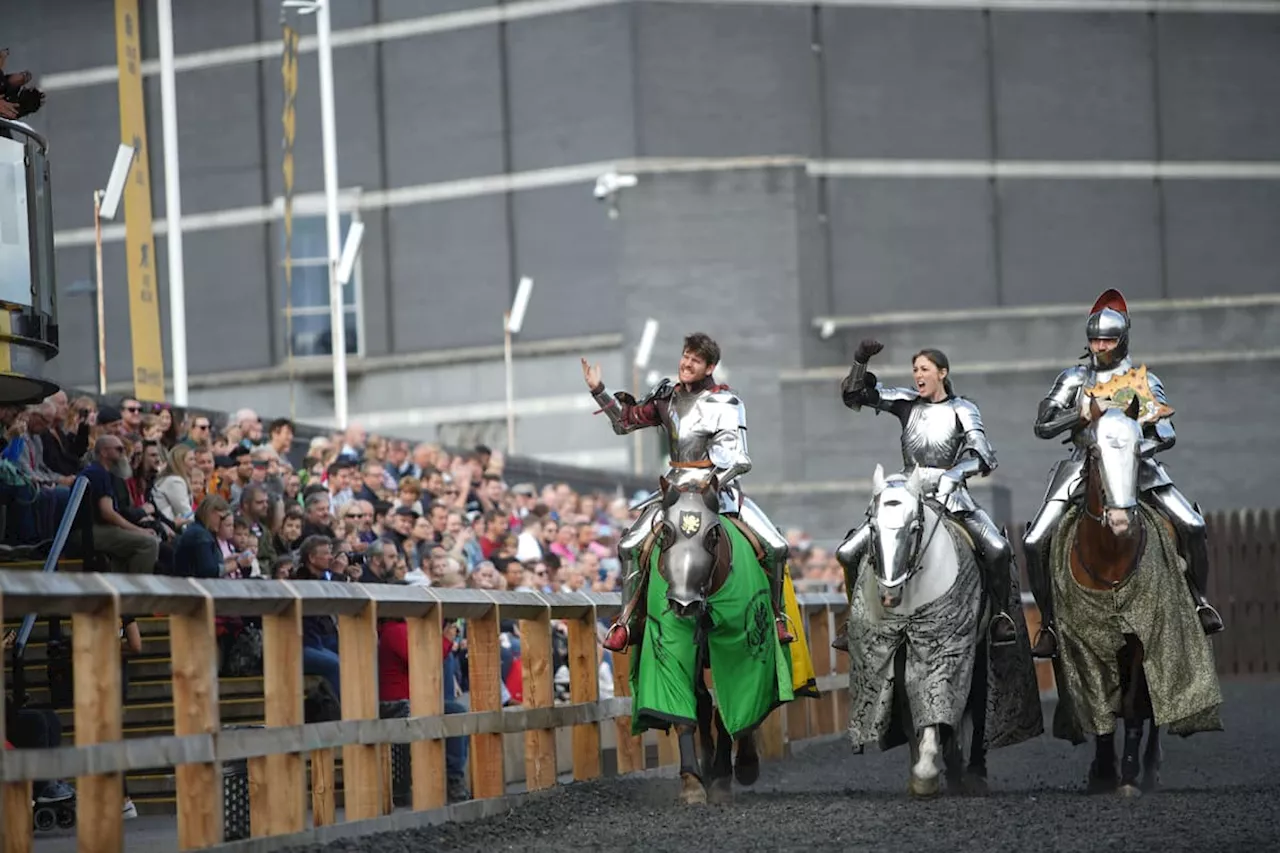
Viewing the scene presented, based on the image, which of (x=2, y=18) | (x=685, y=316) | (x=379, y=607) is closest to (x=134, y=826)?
(x=379, y=607)

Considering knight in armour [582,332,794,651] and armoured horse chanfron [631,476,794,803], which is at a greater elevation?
knight in armour [582,332,794,651]

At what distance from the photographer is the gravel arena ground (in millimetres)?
9773

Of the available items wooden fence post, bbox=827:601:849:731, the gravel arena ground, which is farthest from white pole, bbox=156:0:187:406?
the gravel arena ground

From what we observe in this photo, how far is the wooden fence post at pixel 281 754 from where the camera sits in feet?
29.8

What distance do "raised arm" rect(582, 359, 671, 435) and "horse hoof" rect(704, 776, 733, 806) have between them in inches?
79.2

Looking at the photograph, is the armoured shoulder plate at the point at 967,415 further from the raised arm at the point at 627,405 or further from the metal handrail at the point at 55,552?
the metal handrail at the point at 55,552

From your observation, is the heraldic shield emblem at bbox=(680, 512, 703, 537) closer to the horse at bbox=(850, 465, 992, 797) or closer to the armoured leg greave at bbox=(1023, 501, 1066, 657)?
the horse at bbox=(850, 465, 992, 797)

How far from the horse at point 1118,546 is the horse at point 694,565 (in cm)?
201

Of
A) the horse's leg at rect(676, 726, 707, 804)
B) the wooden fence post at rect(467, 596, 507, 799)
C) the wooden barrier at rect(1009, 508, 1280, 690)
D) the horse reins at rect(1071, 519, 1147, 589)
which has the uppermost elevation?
the horse reins at rect(1071, 519, 1147, 589)

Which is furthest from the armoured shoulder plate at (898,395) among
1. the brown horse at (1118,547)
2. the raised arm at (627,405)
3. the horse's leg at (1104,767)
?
the horse's leg at (1104,767)

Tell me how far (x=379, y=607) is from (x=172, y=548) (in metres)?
4.60

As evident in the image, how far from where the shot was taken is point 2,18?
150 feet

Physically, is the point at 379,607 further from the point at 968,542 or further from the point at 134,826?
the point at 968,542

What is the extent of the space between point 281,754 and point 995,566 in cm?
520
